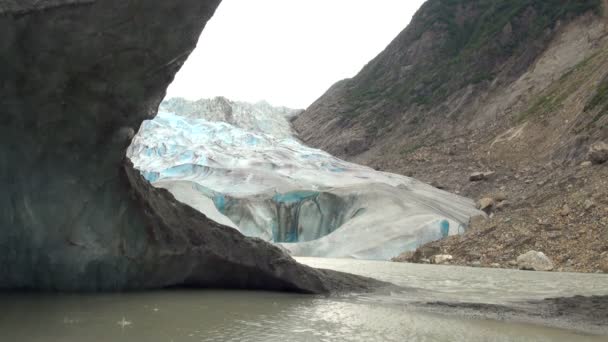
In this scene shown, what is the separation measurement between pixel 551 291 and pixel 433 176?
2078 centimetres

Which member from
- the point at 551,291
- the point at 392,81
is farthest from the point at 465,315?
the point at 392,81

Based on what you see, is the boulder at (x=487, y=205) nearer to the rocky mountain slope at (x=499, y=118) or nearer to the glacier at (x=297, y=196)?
the rocky mountain slope at (x=499, y=118)

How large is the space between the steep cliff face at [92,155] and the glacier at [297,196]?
1191 centimetres

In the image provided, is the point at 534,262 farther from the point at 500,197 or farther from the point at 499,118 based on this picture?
the point at 499,118

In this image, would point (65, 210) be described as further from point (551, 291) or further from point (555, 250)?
point (555, 250)

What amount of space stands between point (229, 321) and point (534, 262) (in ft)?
34.1

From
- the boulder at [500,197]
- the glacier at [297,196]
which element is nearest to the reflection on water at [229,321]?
the glacier at [297,196]

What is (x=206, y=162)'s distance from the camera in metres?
24.9

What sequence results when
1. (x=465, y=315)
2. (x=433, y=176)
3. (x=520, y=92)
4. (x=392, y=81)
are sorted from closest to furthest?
(x=465, y=315) → (x=433, y=176) → (x=520, y=92) → (x=392, y=81)

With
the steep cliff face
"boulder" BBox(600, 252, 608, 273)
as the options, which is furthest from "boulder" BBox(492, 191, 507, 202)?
the steep cliff face

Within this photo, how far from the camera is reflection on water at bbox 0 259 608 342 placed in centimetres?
372

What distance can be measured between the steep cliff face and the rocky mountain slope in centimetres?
927

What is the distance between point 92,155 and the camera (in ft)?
16.6

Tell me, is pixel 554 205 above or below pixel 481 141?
below
